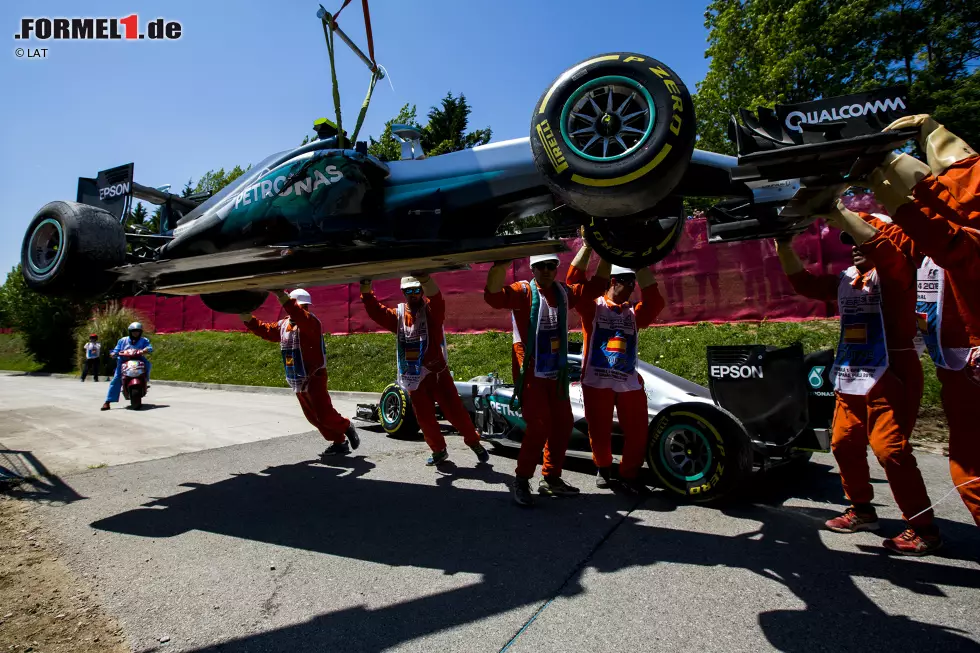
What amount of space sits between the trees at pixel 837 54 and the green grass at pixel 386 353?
11.1 metres

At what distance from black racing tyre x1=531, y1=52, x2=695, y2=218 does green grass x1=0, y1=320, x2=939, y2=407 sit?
20.9 feet

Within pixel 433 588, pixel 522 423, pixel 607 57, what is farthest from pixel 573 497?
pixel 607 57

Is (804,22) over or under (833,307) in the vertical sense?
over

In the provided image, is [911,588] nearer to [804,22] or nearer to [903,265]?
[903,265]

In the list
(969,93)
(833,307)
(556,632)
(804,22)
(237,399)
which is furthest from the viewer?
(804,22)

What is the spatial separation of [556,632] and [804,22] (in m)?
24.2

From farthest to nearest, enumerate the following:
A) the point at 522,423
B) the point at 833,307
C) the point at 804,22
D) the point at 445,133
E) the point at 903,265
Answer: the point at 445,133, the point at 804,22, the point at 833,307, the point at 522,423, the point at 903,265

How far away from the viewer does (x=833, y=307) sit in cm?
918

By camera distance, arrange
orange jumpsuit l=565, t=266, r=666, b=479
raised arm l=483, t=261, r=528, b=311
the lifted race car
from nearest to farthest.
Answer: the lifted race car → raised arm l=483, t=261, r=528, b=311 → orange jumpsuit l=565, t=266, r=666, b=479

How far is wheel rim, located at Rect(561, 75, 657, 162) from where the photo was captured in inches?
98.1

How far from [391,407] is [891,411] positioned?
17.1ft

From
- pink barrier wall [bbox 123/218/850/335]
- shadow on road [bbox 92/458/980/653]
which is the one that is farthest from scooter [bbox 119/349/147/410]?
shadow on road [bbox 92/458/980/653]

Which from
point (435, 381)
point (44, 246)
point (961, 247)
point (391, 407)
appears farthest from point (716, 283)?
point (44, 246)

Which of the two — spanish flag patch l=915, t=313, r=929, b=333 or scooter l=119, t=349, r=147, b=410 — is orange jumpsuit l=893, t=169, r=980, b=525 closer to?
spanish flag patch l=915, t=313, r=929, b=333
